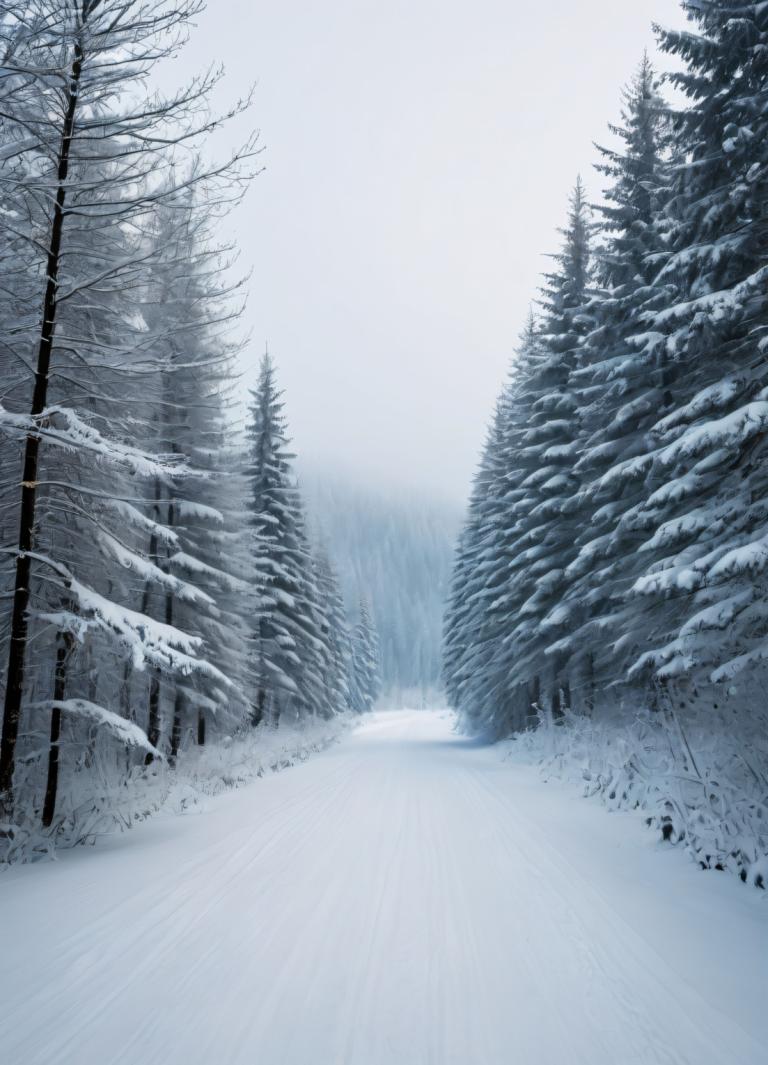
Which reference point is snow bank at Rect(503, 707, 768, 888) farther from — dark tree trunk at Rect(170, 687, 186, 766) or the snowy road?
dark tree trunk at Rect(170, 687, 186, 766)

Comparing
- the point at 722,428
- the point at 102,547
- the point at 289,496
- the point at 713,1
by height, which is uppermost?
the point at 713,1

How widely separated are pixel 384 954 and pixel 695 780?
415 cm

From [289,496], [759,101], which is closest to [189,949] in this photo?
[759,101]

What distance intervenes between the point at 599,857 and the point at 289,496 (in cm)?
2173

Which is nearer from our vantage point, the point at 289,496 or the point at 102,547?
the point at 102,547

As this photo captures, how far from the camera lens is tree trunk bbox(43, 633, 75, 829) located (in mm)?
7566

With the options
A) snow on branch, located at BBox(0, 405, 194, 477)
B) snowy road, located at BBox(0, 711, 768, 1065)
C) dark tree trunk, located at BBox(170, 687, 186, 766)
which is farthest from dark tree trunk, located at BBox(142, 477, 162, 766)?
snow on branch, located at BBox(0, 405, 194, 477)

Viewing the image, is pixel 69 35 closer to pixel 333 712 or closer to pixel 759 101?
pixel 759 101

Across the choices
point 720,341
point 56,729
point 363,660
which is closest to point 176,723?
point 56,729

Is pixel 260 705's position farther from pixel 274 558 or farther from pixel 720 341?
pixel 720 341

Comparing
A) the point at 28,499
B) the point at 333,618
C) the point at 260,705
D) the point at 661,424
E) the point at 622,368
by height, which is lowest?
the point at 260,705

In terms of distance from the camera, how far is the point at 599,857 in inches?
243

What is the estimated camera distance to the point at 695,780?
6.21 m

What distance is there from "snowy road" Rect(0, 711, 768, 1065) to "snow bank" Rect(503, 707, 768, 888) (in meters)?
0.33
